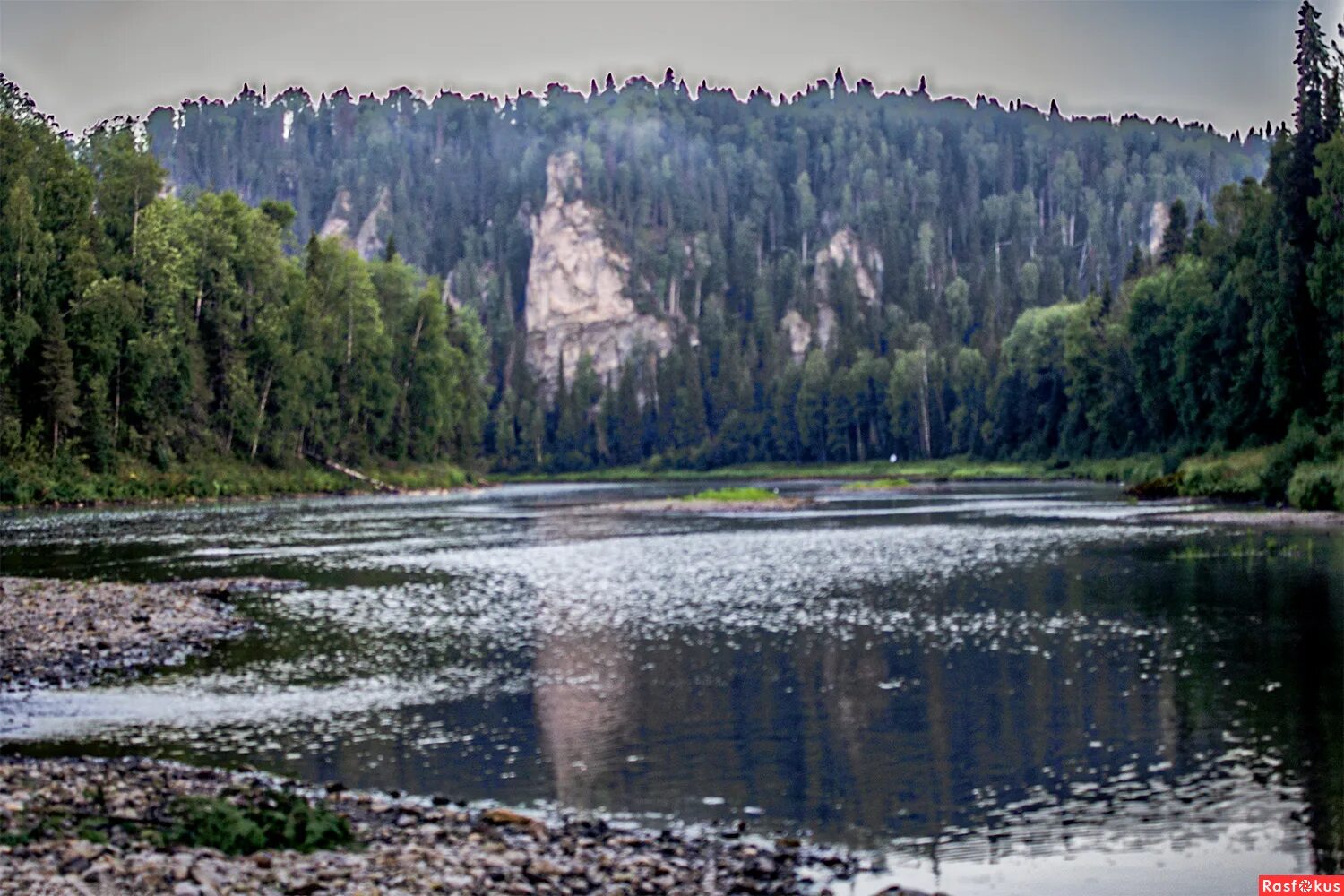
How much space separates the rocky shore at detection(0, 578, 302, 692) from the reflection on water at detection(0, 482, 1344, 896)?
1303mm

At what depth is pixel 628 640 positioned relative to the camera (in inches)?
1272

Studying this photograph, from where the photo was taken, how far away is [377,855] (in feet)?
48.8

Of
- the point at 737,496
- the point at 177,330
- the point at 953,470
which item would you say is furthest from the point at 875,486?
the point at 177,330

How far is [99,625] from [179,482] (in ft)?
231

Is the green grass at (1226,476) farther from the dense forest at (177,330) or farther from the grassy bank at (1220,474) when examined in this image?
the dense forest at (177,330)

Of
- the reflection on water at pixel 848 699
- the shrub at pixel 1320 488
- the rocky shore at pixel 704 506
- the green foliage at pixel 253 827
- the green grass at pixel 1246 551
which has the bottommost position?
the rocky shore at pixel 704 506

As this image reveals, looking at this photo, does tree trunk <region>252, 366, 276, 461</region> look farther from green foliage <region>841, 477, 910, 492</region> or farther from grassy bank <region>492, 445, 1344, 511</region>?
grassy bank <region>492, 445, 1344, 511</region>

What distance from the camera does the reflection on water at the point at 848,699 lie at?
1692 cm

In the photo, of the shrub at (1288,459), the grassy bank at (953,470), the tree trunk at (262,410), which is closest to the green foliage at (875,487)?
the grassy bank at (953,470)

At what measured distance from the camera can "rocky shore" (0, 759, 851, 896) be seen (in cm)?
1347

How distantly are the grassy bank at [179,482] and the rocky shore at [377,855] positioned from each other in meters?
75.3

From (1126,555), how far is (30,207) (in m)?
70.0

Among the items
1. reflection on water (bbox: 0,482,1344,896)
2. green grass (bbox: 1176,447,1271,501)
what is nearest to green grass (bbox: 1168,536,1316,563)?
reflection on water (bbox: 0,482,1344,896)

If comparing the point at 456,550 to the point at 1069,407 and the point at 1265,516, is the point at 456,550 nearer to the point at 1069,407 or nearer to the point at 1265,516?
the point at 1265,516
